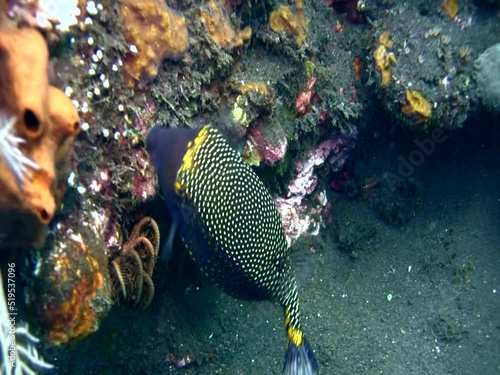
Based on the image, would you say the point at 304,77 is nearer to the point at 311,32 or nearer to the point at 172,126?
the point at 311,32

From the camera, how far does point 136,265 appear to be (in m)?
3.08

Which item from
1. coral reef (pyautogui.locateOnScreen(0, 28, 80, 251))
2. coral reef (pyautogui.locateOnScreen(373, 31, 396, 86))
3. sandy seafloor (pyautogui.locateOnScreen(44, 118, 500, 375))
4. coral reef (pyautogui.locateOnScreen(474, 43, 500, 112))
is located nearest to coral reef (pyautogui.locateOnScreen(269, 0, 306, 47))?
coral reef (pyautogui.locateOnScreen(373, 31, 396, 86))

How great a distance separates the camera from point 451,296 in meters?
5.32

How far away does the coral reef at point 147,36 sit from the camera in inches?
115

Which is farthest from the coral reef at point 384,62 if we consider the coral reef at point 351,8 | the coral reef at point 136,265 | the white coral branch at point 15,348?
the white coral branch at point 15,348

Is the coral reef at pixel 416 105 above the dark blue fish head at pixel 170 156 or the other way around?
above

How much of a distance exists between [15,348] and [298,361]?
227 centimetres

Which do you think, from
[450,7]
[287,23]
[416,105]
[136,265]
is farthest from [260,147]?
[450,7]

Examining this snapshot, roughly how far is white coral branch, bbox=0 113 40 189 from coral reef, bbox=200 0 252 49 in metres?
2.01

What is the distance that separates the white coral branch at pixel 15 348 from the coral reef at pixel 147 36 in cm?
169

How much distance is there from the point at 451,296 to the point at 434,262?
1.56 ft

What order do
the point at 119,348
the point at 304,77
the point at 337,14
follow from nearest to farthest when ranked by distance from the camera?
the point at 119,348, the point at 304,77, the point at 337,14

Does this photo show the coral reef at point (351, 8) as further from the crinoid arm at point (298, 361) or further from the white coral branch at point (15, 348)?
the white coral branch at point (15, 348)

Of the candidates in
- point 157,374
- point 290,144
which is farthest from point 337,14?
point 157,374
